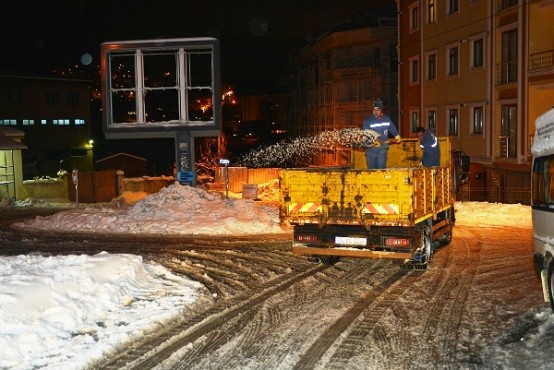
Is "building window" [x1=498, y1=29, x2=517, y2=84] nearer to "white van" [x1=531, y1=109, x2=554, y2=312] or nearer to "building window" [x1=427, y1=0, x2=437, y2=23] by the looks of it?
"building window" [x1=427, y1=0, x2=437, y2=23]

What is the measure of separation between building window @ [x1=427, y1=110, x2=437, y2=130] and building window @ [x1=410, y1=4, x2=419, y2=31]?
5221 millimetres

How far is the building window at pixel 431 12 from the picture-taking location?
34.7 m

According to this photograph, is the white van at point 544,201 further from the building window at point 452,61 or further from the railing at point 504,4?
the building window at point 452,61

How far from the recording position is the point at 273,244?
54.6 feet

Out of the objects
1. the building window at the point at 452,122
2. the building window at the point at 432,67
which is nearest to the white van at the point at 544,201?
the building window at the point at 452,122

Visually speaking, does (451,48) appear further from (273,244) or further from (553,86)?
(273,244)

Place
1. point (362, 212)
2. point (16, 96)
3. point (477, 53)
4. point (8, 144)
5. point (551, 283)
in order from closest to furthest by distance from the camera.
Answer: point (551, 283), point (362, 212), point (477, 53), point (8, 144), point (16, 96)

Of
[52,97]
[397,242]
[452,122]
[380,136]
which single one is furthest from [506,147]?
[52,97]

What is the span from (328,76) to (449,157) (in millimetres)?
36413

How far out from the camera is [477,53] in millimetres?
30656

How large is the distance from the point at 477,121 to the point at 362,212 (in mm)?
20880

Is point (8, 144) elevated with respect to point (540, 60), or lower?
lower

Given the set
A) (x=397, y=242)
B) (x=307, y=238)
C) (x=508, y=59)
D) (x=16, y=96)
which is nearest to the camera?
(x=397, y=242)

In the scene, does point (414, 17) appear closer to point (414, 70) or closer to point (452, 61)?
point (414, 70)
